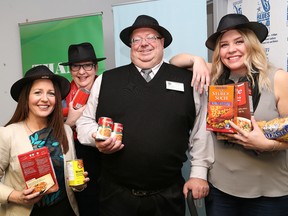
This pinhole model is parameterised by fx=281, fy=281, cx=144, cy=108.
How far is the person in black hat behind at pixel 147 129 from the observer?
160cm

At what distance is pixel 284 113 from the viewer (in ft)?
4.62

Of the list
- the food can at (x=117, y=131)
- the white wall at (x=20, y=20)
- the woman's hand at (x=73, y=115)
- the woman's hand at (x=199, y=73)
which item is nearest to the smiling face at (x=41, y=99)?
the woman's hand at (x=73, y=115)

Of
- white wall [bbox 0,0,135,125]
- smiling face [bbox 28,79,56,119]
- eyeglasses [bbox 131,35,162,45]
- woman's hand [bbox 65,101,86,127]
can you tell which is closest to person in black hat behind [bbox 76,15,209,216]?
eyeglasses [bbox 131,35,162,45]

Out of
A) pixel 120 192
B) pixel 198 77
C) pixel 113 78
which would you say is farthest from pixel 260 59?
pixel 120 192

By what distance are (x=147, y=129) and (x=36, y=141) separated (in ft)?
2.08

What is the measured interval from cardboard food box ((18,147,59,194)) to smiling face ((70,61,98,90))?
0.76 meters

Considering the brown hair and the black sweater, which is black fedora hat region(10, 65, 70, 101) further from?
the black sweater

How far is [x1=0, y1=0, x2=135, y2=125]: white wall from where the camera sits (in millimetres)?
3363

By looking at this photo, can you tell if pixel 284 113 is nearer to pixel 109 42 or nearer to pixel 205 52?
pixel 205 52

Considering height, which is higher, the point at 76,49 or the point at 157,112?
the point at 76,49

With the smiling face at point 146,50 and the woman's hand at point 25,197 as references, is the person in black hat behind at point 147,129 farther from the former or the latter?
the woman's hand at point 25,197

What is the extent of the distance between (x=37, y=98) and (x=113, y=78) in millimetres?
462

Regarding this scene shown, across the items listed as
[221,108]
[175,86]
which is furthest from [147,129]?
[221,108]

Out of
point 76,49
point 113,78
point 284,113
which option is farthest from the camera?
point 76,49
